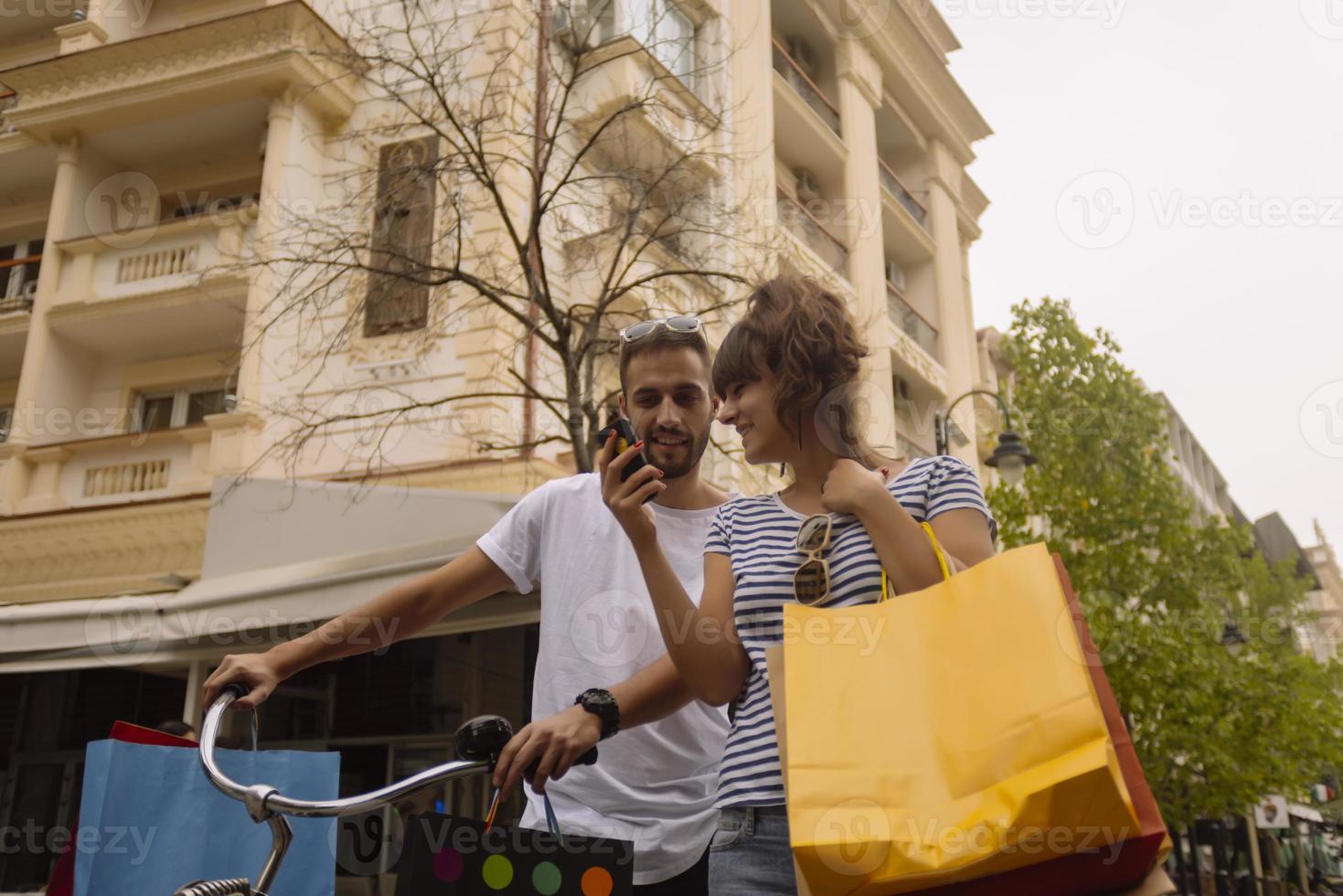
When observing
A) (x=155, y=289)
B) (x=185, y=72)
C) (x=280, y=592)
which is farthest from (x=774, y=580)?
(x=185, y=72)

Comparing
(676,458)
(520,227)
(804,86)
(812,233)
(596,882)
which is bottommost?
(596,882)

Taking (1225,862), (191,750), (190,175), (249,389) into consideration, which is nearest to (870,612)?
(191,750)

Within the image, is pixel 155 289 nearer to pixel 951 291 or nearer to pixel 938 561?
pixel 938 561

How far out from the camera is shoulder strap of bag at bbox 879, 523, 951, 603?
1543mm

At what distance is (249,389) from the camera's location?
1198 centimetres

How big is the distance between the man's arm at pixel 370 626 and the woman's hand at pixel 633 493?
0.57m

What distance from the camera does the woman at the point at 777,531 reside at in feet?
5.44

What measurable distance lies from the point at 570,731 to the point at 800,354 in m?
0.74

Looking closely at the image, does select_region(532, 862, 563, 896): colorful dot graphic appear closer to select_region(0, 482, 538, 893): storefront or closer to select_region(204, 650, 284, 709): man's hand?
select_region(204, 650, 284, 709): man's hand

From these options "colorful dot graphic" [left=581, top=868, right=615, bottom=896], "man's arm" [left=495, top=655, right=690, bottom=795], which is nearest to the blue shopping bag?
"man's arm" [left=495, top=655, right=690, bottom=795]

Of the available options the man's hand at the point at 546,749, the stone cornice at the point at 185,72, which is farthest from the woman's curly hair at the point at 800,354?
the stone cornice at the point at 185,72

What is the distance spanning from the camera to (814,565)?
173 centimetres

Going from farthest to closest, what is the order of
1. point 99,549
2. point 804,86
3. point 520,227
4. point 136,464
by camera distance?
point 804,86
point 136,464
point 99,549
point 520,227

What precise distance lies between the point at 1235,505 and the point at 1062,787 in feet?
239
